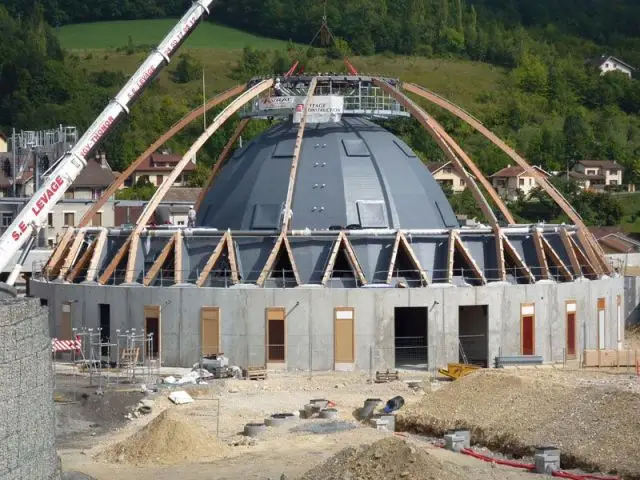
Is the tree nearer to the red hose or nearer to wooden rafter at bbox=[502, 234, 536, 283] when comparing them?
wooden rafter at bbox=[502, 234, 536, 283]

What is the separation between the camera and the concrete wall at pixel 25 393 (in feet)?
119

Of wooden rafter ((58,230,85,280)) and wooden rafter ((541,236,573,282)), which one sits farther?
wooden rafter ((58,230,85,280))

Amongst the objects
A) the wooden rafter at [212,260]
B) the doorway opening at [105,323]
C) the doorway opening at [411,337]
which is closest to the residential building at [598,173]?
the doorway opening at [411,337]

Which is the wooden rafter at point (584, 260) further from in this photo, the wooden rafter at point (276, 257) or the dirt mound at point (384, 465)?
the dirt mound at point (384, 465)

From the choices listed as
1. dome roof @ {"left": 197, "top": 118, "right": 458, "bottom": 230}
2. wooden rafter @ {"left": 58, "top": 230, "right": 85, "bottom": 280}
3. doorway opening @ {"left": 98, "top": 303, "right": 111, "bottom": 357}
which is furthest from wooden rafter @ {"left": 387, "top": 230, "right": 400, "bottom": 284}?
wooden rafter @ {"left": 58, "top": 230, "right": 85, "bottom": 280}

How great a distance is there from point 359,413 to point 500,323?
12275 mm

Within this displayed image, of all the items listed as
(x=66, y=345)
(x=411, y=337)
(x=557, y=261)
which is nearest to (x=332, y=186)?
(x=411, y=337)

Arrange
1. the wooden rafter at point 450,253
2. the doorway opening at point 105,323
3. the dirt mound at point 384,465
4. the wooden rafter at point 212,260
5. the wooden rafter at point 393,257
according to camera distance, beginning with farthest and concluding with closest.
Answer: the doorway opening at point 105,323
the wooden rafter at point 450,253
the wooden rafter at point 212,260
the wooden rafter at point 393,257
the dirt mound at point 384,465

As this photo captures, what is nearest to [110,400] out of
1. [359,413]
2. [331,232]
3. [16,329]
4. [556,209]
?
[359,413]

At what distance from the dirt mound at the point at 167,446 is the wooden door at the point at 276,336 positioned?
15.5 m

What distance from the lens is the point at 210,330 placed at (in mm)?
66938

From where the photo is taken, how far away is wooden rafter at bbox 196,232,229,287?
67750mm

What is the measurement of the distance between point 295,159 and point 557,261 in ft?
35.5

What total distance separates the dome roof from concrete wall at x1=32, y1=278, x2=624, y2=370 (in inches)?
224
